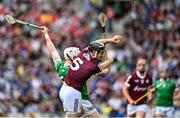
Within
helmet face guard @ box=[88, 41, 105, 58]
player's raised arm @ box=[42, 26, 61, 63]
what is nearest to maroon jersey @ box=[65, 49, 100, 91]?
helmet face guard @ box=[88, 41, 105, 58]

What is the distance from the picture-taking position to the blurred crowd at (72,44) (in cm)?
2536

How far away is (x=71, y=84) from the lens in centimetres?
1581

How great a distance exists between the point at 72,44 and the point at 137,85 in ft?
26.3

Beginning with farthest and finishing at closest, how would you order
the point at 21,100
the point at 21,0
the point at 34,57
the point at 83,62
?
1. the point at 21,0
2. the point at 34,57
3. the point at 21,100
4. the point at 83,62

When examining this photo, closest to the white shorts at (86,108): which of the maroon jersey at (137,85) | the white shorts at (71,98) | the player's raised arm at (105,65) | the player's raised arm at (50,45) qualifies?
the white shorts at (71,98)

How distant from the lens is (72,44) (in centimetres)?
2702

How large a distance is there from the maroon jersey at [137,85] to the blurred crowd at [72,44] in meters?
4.45

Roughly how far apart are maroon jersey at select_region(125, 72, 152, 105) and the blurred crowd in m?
4.45

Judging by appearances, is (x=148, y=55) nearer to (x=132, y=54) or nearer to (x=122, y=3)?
(x=132, y=54)

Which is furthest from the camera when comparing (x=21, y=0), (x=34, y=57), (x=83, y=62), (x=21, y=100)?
(x=21, y=0)

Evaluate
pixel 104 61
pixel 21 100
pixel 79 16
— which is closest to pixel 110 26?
pixel 79 16

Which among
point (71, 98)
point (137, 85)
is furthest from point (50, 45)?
point (137, 85)

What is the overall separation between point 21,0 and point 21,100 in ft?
16.0

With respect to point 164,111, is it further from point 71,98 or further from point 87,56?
point 87,56
